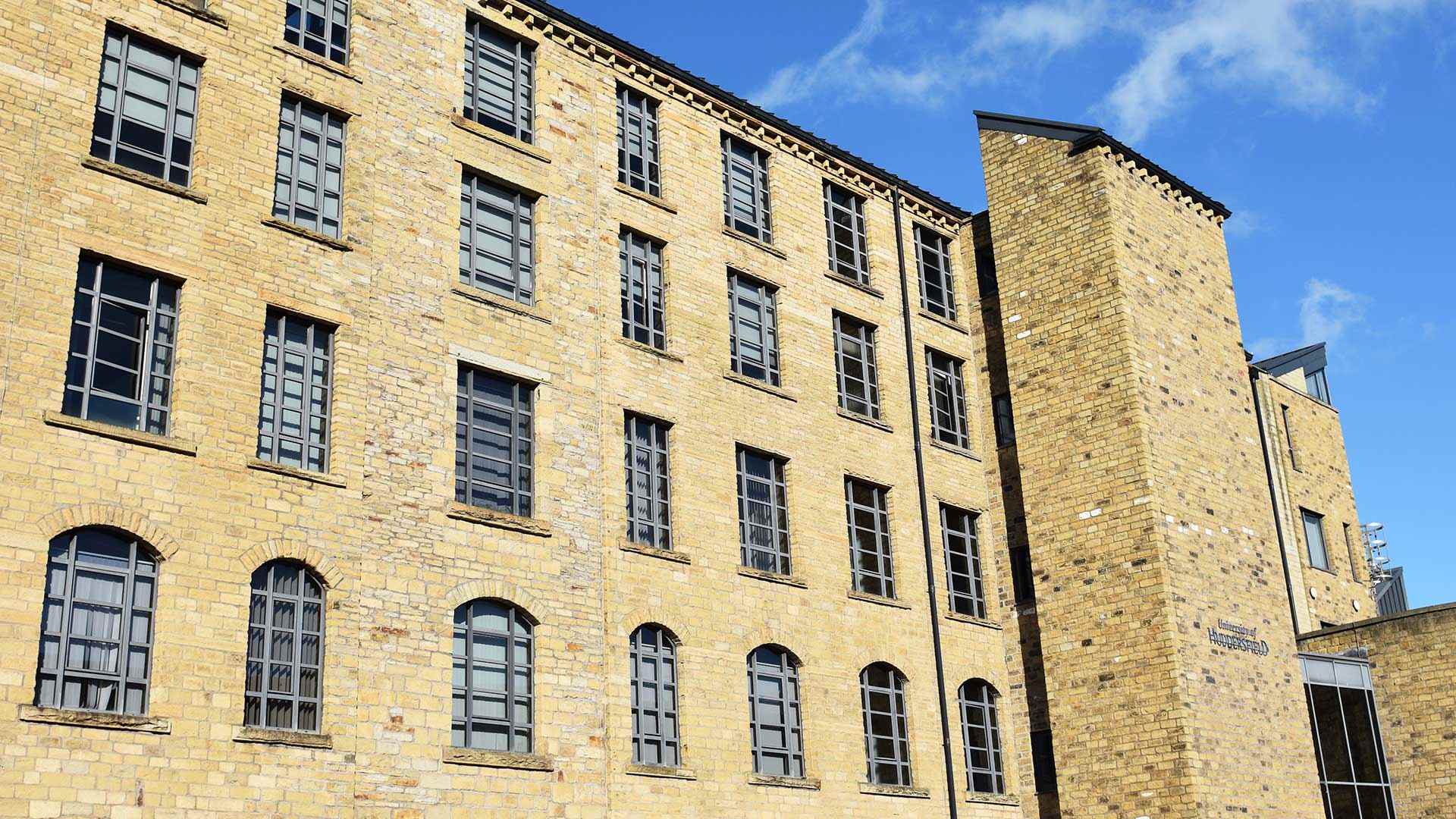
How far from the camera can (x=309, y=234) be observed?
20906 mm

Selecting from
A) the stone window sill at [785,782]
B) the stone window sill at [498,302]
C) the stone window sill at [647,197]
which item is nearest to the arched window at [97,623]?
the stone window sill at [498,302]

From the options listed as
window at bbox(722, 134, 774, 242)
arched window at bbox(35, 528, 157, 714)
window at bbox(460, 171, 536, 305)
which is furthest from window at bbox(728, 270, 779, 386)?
arched window at bbox(35, 528, 157, 714)

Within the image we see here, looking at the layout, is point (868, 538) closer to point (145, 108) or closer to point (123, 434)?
point (123, 434)

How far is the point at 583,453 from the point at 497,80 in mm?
6925

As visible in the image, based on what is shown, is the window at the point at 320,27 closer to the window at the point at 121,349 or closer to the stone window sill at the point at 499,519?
the window at the point at 121,349

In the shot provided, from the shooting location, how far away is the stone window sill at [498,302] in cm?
2262

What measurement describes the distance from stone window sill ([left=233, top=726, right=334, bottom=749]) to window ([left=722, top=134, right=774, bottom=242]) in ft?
43.8

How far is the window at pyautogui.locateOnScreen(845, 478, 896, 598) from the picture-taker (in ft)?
91.0

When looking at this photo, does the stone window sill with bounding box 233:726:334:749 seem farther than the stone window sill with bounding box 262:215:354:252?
No

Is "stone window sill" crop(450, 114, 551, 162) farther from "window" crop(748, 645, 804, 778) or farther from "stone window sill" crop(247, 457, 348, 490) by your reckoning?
"window" crop(748, 645, 804, 778)

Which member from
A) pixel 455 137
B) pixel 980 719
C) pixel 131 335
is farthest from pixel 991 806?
pixel 131 335

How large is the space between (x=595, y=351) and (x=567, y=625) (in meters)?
4.87

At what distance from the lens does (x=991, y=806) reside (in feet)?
92.0

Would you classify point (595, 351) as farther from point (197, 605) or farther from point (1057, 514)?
point (1057, 514)
